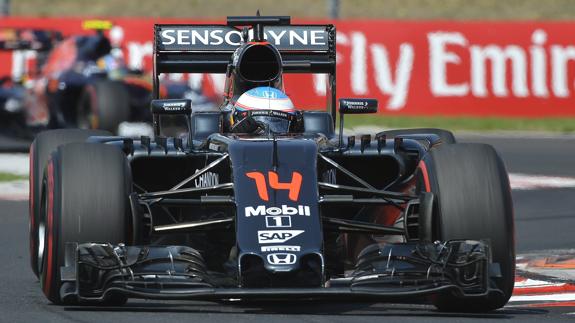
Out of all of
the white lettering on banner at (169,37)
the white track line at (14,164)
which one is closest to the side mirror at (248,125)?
the white lettering on banner at (169,37)

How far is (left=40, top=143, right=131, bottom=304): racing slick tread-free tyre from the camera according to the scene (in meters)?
7.46

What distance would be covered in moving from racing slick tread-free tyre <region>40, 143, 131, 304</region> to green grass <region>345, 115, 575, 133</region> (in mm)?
14831

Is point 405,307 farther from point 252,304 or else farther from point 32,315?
point 32,315

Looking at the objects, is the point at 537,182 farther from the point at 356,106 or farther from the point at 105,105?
the point at 356,106

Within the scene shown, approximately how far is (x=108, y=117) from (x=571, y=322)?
11.4 meters

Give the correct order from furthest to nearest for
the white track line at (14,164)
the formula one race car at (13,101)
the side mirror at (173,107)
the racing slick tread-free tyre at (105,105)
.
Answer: the formula one race car at (13,101) → the racing slick tread-free tyre at (105,105) → the white track line at (14,164) → the side mirror at (173,107)

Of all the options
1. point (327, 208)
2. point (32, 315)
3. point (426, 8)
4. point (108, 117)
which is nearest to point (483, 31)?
point (108, 117)

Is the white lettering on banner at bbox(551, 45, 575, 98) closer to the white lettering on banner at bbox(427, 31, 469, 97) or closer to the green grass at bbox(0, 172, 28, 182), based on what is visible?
the white lettering on banner at bbox(427, 31, 469, 97)

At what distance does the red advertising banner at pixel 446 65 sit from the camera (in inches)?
922

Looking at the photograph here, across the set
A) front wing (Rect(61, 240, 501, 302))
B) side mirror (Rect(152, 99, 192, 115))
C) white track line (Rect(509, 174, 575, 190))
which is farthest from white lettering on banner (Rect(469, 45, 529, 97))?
front wing (Rect(61, 240, 501, 302))

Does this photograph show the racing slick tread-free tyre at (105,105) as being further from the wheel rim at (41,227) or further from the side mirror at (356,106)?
the wheel rim at (41,227)

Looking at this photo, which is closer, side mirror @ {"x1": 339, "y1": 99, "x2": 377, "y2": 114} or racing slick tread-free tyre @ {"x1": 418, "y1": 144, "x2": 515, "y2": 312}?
racing slick tread-free tyre @ {"x1": 418, "y1": 144, "x2": 515, "y2": 312}

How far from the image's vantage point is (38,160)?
28.9 feet

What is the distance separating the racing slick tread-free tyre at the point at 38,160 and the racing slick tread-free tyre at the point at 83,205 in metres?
0.75
